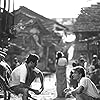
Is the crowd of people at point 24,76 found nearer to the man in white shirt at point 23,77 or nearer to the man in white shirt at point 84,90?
the man in white shirt at point 23,77

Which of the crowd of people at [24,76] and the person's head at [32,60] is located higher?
the person's head at [32,60]

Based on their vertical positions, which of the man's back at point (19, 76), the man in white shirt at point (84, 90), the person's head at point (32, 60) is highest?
the person's head at point (32, 60)

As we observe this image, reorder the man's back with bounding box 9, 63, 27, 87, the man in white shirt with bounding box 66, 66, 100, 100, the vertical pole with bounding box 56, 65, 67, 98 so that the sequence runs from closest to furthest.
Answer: the man in white shirt with bounding box 66, 66, 100, 100 < the man's back with bounding box 9, 63, 27, 87 < the vertical pole with bounding box 56, 65, 67, 98

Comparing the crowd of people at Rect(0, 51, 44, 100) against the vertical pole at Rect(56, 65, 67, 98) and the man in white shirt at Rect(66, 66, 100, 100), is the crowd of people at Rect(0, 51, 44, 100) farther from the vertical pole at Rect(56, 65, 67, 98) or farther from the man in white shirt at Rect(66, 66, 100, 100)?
the vertical pole at Rect(56, 65, 67, 98)

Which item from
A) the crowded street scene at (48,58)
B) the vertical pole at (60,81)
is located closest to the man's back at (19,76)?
the crowded street scene at (48,58)

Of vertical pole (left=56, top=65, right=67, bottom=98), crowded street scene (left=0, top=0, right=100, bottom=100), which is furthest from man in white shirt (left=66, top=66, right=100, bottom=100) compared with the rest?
vertical pole (left=56, top=65, right=67, bottom=98)

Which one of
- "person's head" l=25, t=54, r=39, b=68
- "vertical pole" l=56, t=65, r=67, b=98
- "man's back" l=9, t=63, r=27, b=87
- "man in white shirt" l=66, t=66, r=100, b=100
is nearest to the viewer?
"man in white shirt" l=66, t=66, r=100, b=100

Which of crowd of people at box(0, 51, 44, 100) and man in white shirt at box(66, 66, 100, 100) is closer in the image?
man in white shirt at box(66, 66, 100, 100)

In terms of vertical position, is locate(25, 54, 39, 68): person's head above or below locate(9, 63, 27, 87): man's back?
above

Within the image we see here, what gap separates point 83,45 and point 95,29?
3119 millimetres

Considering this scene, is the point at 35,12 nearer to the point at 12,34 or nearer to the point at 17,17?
the point at 17,17

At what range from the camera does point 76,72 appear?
5426mm

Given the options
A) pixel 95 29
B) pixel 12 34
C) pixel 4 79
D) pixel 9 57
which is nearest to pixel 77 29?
pixel 95 29

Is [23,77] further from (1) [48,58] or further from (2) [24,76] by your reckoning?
(1) [48,58]
